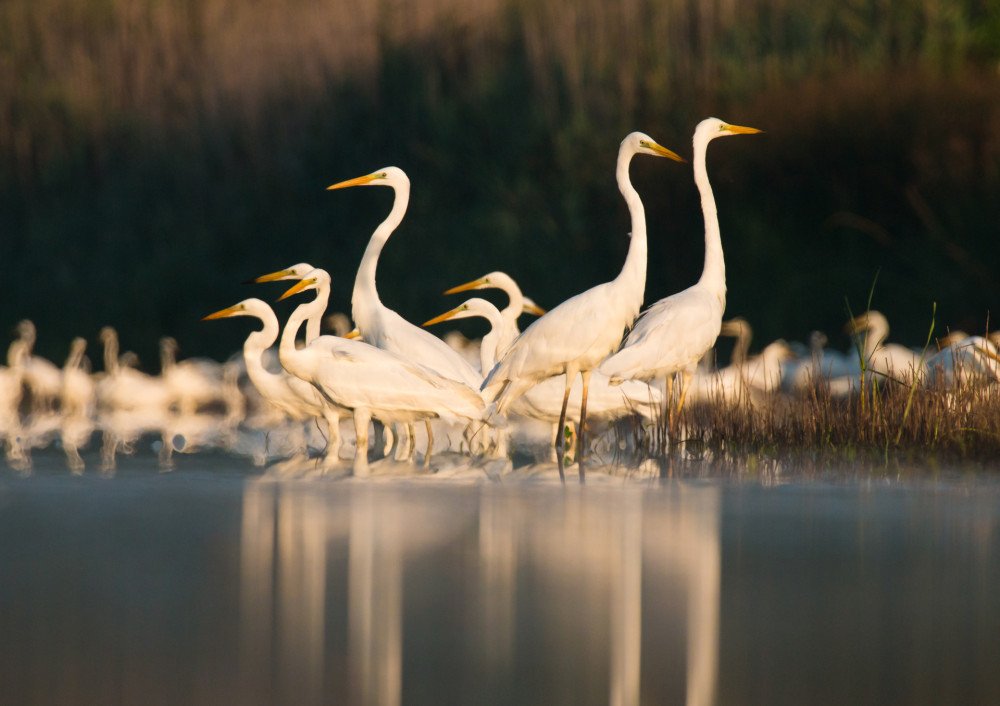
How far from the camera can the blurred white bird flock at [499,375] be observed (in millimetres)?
7766

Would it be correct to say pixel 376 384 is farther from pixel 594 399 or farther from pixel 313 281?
pixel 313 281

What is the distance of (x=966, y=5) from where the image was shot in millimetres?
15281

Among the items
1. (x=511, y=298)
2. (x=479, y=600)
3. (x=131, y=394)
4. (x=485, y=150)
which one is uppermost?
(x=485, y=150)

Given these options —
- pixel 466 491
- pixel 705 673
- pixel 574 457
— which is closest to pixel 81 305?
pixel 574 457

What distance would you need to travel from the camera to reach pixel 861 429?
7.42 m

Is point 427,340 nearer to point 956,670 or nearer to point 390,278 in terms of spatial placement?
point 956,670

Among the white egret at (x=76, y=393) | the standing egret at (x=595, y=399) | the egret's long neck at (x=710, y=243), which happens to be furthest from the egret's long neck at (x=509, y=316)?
the white egret at (x=76, y=393)

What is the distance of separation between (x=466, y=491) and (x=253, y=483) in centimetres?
103

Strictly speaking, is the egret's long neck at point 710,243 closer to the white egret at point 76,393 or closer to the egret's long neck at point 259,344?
the egret's long neck at point 259,344

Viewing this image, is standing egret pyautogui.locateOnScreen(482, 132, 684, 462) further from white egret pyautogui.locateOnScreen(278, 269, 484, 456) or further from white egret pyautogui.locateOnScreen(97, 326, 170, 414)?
white egret pyautogui.locateOnScreen(97, 326, 170, 414)

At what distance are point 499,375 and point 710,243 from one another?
1.70m

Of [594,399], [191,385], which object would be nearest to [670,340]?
[594,399]

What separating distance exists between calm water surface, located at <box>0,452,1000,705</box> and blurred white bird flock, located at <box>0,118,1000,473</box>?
1.85m

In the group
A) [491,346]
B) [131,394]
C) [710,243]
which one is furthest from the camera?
[131,394]
